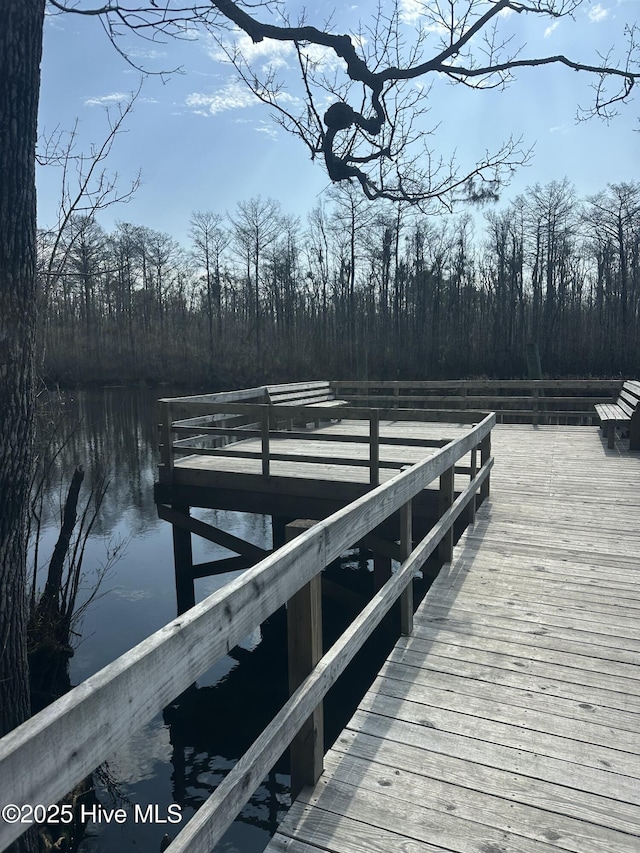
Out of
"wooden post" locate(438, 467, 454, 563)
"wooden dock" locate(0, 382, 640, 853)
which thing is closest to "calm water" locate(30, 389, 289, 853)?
"wooden post" locate(438, 467, 454, 563)

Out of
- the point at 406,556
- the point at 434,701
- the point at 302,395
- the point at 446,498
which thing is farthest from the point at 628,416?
the point at 434,701

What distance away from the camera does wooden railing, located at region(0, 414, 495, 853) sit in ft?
3.36

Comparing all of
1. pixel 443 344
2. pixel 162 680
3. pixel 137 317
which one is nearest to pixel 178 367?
pixel 137 317

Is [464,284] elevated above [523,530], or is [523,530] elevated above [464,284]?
[464,284]

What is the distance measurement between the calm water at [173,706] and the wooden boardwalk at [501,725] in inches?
113

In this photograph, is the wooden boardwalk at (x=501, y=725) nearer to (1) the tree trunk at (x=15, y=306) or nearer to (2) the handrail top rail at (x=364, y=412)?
(1) the tree trunk at (x=15, y=306)

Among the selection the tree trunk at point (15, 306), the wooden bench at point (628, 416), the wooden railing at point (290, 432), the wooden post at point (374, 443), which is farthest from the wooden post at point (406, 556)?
the wooden bench at point (628, 416)

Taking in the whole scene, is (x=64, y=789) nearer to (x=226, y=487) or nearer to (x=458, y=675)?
(x=458, y=675)

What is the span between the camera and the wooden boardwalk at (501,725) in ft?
6.98

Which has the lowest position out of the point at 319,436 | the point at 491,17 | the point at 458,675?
the point at 458,675

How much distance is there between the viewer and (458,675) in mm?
3207

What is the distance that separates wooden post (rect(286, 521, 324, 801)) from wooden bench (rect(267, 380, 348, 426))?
8.62 m

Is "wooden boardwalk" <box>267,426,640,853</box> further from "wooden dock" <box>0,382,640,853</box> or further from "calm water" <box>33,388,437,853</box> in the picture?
"calm water" <box>33,388,437,853</box>

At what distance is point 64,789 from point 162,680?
330 millimetres
